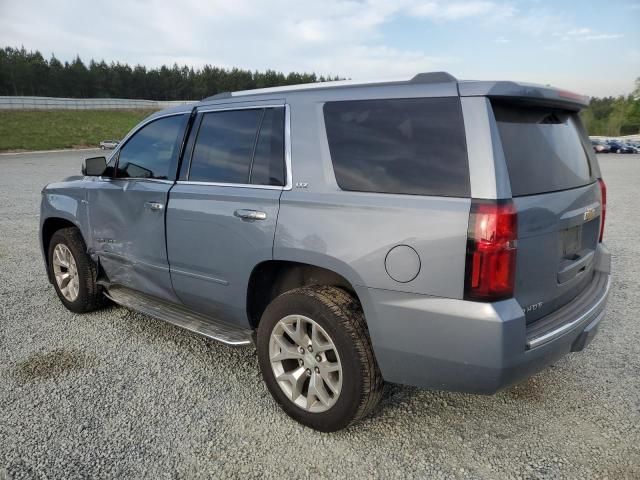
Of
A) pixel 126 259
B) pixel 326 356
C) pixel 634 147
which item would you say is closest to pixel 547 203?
pixel 326 356

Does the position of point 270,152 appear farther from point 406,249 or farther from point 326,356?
point 326,356

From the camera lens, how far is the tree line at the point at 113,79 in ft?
237

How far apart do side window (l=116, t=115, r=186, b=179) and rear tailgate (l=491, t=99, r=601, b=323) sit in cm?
231

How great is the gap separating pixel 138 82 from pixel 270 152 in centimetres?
9112

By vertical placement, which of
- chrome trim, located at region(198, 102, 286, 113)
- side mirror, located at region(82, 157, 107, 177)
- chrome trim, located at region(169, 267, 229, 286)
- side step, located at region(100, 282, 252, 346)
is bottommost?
side step, located at region(100, 282, 252, 346)

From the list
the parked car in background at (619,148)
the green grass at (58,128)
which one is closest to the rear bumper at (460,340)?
the green grass at (58,128)

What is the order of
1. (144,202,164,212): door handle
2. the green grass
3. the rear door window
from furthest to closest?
1. the green grass
2. (144,202,164,212): door handle
3. the rear door window

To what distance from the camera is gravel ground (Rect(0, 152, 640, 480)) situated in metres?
2.42

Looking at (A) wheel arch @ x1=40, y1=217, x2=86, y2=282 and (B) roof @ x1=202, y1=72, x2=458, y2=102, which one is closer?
(B) roof @ x1=202, y1=72, x2=458, y2=102

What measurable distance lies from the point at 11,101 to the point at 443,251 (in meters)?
55.2

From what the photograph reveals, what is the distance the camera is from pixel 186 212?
3236mm

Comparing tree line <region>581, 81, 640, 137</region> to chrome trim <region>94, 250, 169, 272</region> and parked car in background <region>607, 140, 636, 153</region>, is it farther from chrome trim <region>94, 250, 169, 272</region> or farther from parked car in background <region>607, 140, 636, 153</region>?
chrome trim <region>94, 250, 169, 272</region>

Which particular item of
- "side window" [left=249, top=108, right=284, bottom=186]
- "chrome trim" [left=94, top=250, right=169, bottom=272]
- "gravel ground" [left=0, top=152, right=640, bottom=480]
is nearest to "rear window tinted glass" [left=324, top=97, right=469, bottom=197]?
"side window" [left=249, top=108, right=284, bottom=186]

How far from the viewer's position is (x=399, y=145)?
2.36m
